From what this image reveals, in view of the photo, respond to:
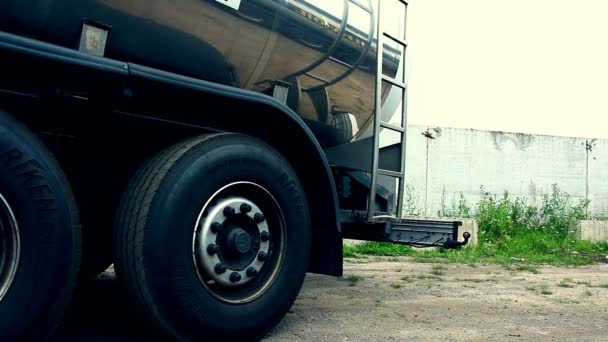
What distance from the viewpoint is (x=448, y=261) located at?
8.31 metres

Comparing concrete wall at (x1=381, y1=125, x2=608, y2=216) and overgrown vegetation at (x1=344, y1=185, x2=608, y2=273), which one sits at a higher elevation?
concrete wall at (x1=381, y1=125, x2=608, y2=216)

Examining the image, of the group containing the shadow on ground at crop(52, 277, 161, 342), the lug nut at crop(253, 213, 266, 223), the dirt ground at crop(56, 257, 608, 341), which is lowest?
the shadow on ground at crop(52, 277, 161, 342)

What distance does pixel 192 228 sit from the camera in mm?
2812

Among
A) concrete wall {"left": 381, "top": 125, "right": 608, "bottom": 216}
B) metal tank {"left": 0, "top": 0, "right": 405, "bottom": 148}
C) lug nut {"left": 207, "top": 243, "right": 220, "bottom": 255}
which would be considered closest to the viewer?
A: metal tank {"left": 0, "top": 0, "right": 405, "bottom": 148}

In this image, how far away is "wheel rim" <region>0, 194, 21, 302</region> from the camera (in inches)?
90.2

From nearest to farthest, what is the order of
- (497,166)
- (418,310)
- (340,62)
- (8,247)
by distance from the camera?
(8,247) → (340,62) → (418,310) → (497,166)

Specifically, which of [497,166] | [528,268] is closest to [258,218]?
[528,268]

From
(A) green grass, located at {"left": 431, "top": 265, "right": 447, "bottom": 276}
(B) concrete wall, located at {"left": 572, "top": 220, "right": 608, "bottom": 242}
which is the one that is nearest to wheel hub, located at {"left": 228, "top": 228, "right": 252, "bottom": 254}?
(A) green grass, located at {"left": 431, "top": 265, "right": 447, "bottom": 276}

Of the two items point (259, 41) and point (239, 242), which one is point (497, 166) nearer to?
point (259, 41)

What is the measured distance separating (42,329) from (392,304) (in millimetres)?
2751

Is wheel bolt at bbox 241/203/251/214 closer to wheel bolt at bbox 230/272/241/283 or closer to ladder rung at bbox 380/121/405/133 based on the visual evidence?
wheel bolt at bbox 230/272/241/283

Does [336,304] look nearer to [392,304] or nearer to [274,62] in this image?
[392,304]

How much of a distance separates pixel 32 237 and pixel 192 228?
Result: 696 millimetres

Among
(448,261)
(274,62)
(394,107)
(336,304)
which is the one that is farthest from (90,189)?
(448,261)
